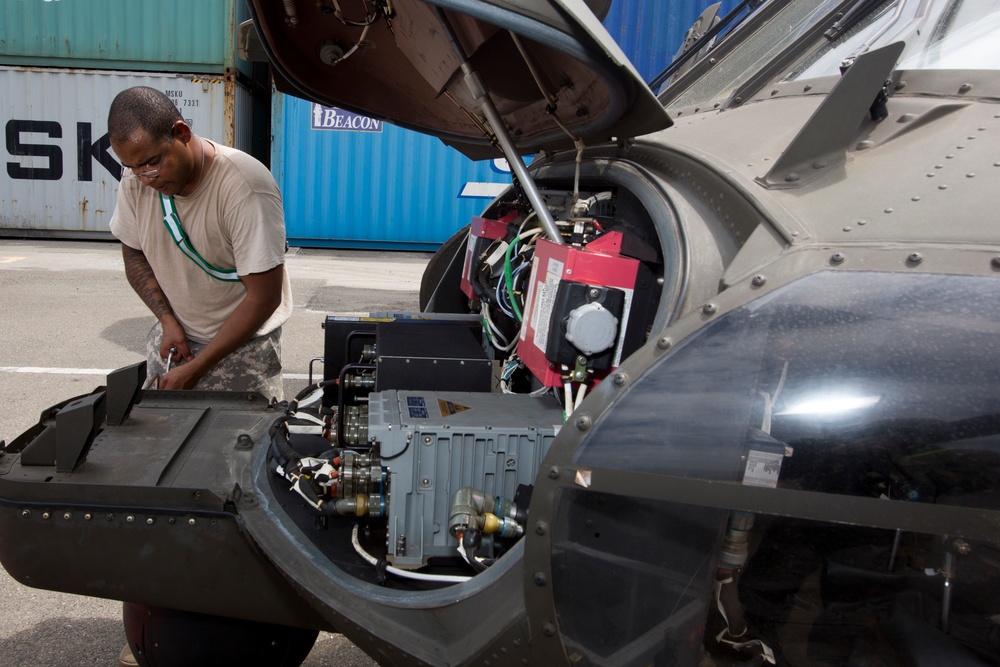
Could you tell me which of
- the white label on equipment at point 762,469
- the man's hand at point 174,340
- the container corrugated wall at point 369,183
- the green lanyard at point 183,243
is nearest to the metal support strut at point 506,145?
the white label on equipment at point 762,469

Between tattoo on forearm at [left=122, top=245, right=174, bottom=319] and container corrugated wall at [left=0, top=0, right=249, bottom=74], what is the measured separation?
A: 10.6 metres

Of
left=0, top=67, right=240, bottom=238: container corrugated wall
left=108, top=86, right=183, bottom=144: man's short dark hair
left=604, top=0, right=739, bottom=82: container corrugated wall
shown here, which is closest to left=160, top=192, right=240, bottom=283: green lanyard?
left=108, top=86, right=183, bottom=144: man's short dark hair

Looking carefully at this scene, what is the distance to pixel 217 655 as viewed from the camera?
6.82 feet

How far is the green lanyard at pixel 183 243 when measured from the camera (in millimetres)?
3096

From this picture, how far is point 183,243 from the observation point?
313 cm

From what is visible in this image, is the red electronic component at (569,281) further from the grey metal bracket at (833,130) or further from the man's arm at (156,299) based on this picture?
the man's arm at (156,299)

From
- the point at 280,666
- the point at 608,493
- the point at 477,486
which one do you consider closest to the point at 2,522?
the point at 280,666

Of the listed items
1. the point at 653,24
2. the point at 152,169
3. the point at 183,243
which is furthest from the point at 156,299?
the point at 653,24

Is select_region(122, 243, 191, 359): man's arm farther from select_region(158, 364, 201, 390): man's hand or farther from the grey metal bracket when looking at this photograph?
the grey metal bracket

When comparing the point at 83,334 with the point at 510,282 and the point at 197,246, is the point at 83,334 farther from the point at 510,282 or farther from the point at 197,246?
the point at 510,282

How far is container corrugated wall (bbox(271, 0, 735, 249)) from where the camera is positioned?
42.7 feet

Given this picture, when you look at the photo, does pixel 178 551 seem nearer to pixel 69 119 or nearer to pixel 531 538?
pixel 531 538

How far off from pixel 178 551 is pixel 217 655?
43 cm

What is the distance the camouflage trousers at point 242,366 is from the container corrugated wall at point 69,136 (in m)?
10.6
